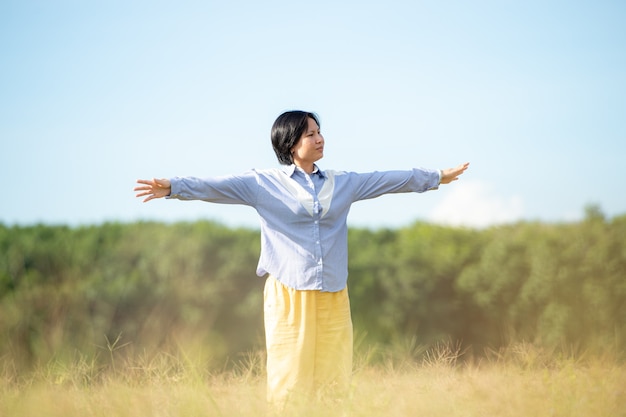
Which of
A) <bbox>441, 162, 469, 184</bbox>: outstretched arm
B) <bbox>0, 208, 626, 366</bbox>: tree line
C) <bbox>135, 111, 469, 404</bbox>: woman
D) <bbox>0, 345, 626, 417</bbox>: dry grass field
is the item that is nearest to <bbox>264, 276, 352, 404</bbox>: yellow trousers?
<bbox>135, 111, 469, 404</bbox>: woman

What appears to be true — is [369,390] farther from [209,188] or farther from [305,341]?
[209,188]

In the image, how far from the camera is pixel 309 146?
3.29 meters

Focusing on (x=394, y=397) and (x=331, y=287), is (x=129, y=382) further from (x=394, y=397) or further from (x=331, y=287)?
(x=394, y=397)

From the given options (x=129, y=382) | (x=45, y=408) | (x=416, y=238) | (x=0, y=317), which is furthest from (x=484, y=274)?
(x=45, y=408)

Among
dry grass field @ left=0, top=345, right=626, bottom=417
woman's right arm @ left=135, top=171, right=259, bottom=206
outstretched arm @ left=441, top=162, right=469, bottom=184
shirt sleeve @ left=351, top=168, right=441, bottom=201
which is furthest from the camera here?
outstretched arm @ left=441, top=162, right=469, bottom=184

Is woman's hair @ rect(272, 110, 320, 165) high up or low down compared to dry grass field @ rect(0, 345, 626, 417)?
→ up

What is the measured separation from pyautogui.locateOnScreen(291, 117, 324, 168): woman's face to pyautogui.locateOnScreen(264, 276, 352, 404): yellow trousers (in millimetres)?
653

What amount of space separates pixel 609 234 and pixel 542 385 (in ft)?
21.2

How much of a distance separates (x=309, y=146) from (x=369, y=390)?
1.26m

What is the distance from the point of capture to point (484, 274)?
992 cm

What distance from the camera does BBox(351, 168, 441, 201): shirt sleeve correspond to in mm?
3443

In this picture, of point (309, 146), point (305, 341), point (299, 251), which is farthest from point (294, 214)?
point (305, 341)

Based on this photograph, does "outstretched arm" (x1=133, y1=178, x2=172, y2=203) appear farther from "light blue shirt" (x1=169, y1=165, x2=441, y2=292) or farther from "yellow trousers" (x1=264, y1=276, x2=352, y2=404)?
"yellow trousers" (x1=264, y1=276, x2=352, y2=404)

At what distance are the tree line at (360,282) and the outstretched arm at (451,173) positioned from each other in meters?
5.18
